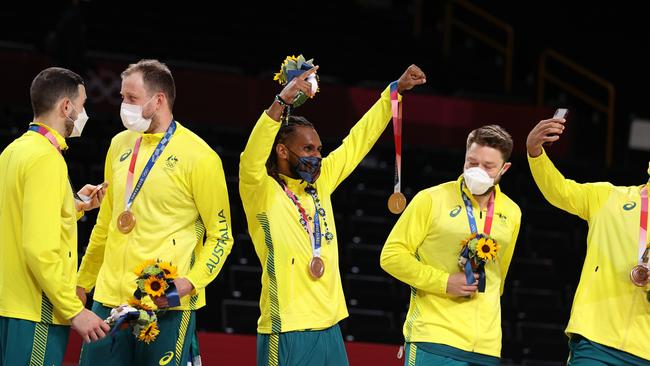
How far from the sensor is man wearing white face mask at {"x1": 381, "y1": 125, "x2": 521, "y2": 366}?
18.5 ft

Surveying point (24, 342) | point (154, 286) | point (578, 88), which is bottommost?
point (24, 342)

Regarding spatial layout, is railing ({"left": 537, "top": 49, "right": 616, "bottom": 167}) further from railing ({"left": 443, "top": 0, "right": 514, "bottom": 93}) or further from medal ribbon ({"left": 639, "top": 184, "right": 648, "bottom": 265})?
medal ribbon ({"left": 639, "top": 184, "right": 648, "bottom": 265})

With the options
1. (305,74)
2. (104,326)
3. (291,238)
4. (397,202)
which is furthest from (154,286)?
(397,202)

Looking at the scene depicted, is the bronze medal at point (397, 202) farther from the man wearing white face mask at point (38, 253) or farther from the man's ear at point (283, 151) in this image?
the man wearing white face mask at point (38, 253)

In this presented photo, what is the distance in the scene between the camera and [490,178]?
5773 mm

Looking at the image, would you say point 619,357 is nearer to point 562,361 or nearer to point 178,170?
point 178,170

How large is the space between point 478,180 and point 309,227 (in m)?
0.87

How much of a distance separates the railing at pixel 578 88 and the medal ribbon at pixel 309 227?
29.0ft

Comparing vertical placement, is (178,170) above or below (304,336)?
above

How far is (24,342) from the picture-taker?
16.2ft

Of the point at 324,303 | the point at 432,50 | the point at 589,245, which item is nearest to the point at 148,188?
the point at 324,303

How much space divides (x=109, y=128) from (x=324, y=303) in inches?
238

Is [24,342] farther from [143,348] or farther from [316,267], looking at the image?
[316,267]

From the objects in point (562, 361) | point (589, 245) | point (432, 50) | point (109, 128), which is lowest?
point (562, 361)
